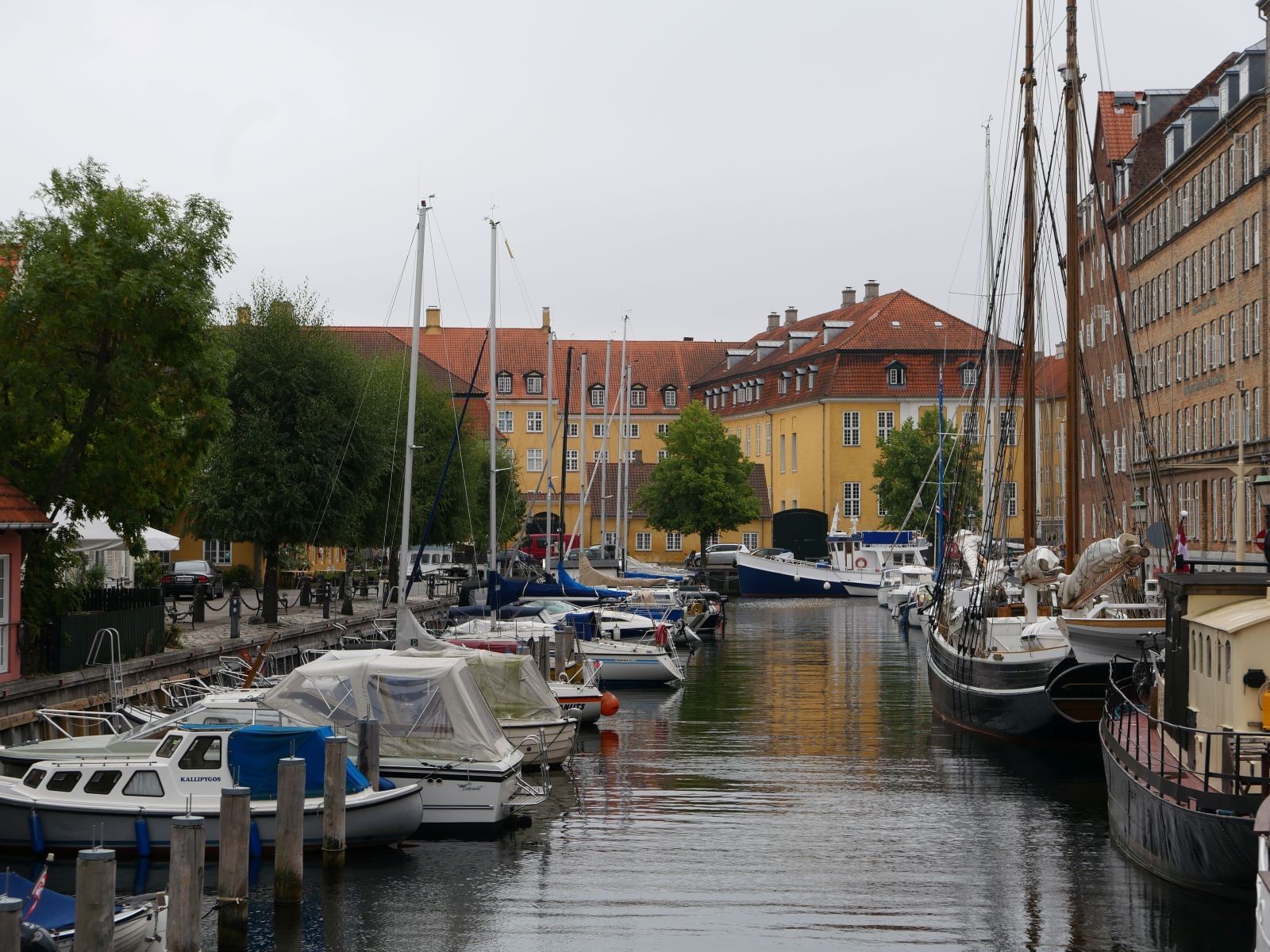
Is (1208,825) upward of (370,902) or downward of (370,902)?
upward

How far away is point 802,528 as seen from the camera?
10312 centimetres

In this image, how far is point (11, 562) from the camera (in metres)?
29.4

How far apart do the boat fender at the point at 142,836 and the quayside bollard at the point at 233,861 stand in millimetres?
3334

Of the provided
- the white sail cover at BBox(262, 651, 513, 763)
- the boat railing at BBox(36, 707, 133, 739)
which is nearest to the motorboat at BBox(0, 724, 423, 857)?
the white sail cover at BBox(262, 651, 513, 763)

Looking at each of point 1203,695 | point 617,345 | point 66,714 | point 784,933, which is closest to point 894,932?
point 784,933

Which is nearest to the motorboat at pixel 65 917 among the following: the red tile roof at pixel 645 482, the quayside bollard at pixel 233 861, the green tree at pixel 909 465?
the quayside bollard at pixel 233 861

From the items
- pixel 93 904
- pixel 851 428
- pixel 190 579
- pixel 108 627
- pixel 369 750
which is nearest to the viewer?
pixel 93 904

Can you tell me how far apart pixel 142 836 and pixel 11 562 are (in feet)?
32.9

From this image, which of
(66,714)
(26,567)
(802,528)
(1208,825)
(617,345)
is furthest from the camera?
(617,345)

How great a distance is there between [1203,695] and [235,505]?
104 ft

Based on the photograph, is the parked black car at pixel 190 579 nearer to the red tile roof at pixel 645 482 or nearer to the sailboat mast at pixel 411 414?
the sailboat mast at pixel 411 414

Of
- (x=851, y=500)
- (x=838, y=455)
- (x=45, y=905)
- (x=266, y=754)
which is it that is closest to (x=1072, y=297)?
(x=266, y=754)

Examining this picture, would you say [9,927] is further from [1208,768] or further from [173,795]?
[1208,768]

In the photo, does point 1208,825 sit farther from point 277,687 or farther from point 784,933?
point 277,687
